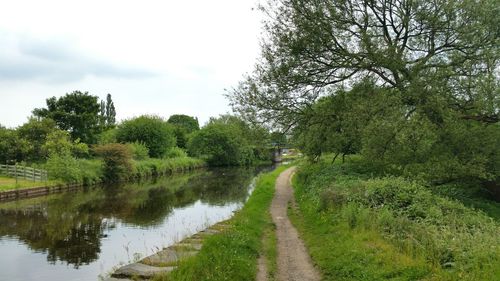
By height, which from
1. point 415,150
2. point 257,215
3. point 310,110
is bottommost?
point 257,215

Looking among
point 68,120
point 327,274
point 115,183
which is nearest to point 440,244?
point 327,274

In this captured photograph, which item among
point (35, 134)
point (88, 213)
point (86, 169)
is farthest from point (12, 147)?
point (88, 213)

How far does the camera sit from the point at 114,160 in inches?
1763

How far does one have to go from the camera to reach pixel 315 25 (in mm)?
21781

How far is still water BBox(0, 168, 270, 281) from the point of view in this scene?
14.5m

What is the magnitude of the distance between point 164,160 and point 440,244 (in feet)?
175

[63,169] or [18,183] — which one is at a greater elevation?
[63,169]

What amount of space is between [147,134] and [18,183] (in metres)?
30.0

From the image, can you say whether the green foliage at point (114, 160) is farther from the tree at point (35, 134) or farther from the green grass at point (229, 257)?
the green grass at point (229, 257)

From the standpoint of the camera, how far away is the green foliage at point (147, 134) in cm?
6138

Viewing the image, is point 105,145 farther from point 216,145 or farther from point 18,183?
point 216,145

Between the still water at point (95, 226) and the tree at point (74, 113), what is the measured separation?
17688 mm

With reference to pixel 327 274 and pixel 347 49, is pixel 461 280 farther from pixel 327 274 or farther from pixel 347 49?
pixel 347 49

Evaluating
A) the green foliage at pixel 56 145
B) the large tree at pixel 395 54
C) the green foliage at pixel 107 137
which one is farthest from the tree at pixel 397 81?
the green foliage at pixel 107 137
